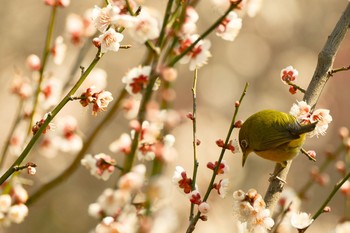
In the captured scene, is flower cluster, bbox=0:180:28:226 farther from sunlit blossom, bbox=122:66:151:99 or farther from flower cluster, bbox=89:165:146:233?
sunlit blossom, bbox=122:66:151:99

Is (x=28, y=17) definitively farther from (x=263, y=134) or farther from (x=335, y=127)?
(x=263, y=134)

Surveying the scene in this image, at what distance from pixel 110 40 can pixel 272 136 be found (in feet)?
3.56

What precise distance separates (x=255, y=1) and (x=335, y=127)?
217 inches

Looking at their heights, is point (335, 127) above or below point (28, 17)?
above

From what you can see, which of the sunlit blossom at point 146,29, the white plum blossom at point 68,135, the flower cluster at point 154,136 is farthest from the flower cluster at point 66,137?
the sunlit blossom at point 146,29

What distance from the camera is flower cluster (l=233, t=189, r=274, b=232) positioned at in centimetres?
174

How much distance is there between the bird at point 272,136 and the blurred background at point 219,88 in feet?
7.37

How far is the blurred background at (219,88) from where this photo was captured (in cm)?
536

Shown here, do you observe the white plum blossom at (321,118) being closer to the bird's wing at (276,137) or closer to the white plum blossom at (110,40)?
the bird's wing at (276,137)

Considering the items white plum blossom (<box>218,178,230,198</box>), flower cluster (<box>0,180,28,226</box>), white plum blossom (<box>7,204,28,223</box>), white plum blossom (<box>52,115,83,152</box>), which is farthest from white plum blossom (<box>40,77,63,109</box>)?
white plum blossom (<box>218,178,230,198</box>)

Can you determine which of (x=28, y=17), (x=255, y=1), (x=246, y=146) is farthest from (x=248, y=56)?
(x=255, y=1)

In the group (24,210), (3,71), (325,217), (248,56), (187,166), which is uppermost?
(248,56)

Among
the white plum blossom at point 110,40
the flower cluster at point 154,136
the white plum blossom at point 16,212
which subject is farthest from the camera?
the white plum blossom at point 16,212

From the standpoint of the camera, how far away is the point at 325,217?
5863 millimetres
